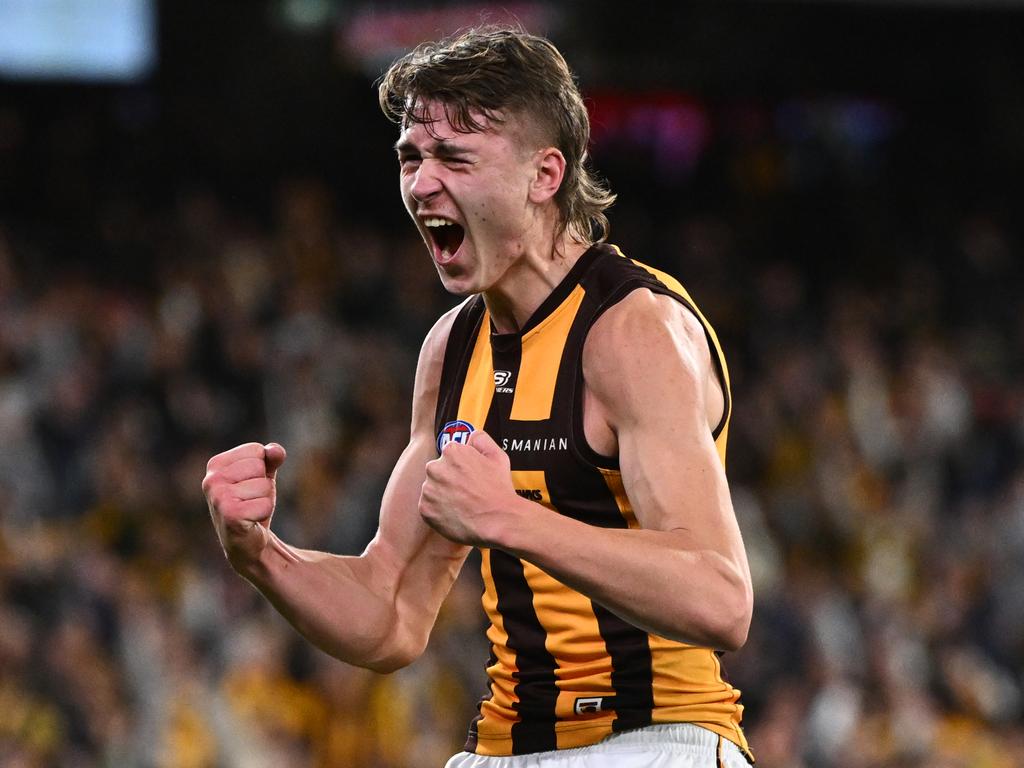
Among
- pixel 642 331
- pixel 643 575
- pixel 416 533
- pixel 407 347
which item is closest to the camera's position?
pixel 643 575

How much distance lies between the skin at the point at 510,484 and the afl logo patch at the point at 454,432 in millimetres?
178

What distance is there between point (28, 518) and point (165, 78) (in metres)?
6.29

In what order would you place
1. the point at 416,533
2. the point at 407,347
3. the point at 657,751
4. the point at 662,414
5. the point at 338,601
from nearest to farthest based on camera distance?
the point at 662,414 < the point at 657,751 < the point at 338,601 < the point at 416,533 < the point at 407,347

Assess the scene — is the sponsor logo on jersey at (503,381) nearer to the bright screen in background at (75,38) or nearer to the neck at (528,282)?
the neck at (528,282)

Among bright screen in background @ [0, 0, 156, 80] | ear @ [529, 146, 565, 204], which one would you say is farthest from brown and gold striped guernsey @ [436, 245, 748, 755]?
bright screen in background @ [0, 0, 156, 80]

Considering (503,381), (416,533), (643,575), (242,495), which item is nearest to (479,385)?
(503,381)

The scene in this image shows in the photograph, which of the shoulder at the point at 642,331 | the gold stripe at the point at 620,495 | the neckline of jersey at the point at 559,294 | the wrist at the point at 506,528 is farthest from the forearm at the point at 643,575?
the neckline of jersey at the point at 559,294

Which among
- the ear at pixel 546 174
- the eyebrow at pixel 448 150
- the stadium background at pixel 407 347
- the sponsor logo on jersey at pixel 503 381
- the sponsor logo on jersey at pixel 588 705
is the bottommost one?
the stadium background at pixel 407 347

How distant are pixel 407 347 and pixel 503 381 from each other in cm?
782

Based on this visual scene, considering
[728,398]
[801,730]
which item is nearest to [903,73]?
[801,730]

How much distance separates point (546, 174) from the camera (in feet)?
11.3

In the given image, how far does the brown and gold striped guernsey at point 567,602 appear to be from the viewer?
3264 mm

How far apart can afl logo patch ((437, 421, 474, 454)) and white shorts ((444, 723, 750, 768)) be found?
2.29ft

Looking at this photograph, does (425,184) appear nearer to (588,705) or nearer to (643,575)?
(643,575)
